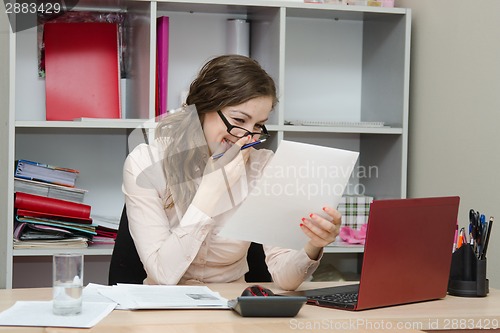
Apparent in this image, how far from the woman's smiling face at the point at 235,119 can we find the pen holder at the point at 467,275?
63 cm

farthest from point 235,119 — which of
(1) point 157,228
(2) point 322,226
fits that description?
(2) point 322,226

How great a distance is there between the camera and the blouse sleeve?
1.74 metres

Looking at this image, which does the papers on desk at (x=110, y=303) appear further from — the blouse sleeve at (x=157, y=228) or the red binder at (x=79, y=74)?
the red binder at (x=79, y=74)

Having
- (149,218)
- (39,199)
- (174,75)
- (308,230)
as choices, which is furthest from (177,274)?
(174,75)

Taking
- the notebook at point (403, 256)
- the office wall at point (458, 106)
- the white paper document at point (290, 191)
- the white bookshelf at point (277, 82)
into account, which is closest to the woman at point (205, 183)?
the white paper document at point (290, 191)

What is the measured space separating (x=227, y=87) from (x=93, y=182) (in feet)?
3.74

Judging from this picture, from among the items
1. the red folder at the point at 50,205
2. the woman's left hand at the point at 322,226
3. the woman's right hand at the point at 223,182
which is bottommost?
the red folder at the point at 50,205

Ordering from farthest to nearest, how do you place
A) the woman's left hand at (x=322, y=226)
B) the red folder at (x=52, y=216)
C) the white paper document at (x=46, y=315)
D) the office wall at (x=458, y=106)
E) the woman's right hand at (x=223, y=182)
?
1. the red folder at (x=52, y=216)
2. the office wall at (x=458, y=106)
3. the woman's right hand at (x=223, y=182)
4. the woman's left hand at (x=322, y=226)
5. the white paper document at (x=46, y=315)

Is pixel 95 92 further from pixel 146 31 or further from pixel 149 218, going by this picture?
pixel 149 218

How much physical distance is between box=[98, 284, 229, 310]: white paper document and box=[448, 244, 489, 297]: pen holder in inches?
22.4

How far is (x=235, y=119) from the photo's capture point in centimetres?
192

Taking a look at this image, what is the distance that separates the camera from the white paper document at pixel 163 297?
1.35 metres

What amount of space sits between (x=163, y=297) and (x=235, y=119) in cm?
65

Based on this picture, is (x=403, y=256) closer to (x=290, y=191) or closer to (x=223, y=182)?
(x=290, y=191)
